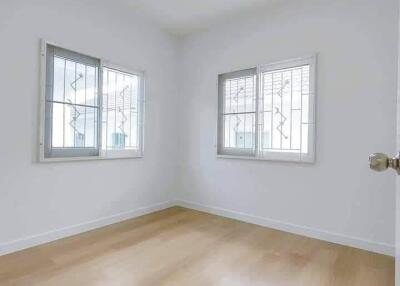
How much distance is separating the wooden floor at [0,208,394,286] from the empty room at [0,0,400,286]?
0.02m

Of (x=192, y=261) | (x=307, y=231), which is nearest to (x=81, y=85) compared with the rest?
(x=192, y=261)

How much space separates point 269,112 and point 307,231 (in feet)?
4.34

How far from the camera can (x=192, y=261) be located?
2.01m

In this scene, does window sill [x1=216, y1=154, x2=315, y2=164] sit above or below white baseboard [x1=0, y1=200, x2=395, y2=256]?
above

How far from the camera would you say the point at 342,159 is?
93.2 inches

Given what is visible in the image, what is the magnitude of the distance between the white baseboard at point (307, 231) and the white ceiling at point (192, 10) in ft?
7.89

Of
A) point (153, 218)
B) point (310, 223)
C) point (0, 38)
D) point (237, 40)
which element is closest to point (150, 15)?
point (237, 40)

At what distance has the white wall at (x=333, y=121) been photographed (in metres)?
2.18

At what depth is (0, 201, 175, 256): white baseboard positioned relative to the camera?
6.86 feet

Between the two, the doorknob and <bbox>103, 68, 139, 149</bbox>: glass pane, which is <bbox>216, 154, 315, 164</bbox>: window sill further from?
the doorknob

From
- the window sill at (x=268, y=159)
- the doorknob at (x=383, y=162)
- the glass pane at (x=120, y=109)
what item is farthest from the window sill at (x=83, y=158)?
the doorknob at (x=383, y=162)

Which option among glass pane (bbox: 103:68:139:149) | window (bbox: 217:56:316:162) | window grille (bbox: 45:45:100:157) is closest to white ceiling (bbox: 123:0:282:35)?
window (bbox: 217:56:316:162)

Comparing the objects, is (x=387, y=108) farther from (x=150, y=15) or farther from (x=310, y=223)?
(x=150, y=15)

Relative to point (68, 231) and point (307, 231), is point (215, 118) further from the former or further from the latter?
point (68, 231)
